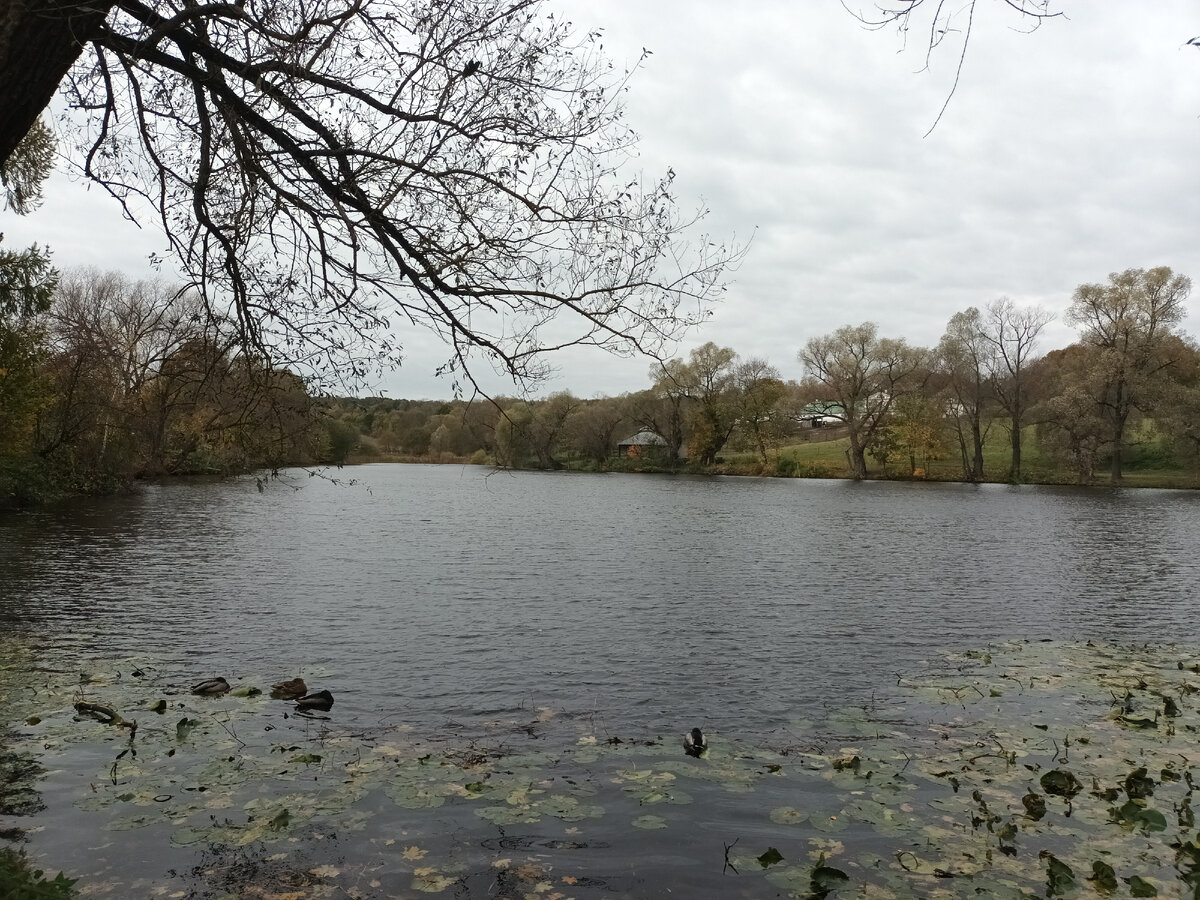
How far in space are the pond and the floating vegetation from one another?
0.14 ft

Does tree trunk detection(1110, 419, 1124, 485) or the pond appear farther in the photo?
tree trunk detection(1110, 419, 1124, 485)

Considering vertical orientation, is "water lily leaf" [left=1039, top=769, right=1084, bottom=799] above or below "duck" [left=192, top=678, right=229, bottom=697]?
above

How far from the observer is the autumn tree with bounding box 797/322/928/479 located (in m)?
71.1

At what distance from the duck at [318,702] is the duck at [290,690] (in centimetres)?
17

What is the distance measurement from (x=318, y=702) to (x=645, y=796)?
4.91 meters

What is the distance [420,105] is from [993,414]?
7422 centimetres

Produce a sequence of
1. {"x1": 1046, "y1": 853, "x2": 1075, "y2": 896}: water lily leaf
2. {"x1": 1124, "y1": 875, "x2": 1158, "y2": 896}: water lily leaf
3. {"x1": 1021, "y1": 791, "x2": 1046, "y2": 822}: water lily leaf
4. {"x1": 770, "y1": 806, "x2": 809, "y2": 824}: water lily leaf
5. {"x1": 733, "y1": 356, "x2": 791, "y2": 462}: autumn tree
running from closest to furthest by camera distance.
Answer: {"x1": 1124, "y1": 875, "x2": 1158, "y2": 896}: water lily leaf
{"x1": 1046, "y1": 853, "x2": 1075, "y2": 896}: water lily leaf
{"x1": 1021, "y1": 791, "x2": 1046, "y2": 822}: water lily leaf
{"x1": 770, "y1": 806, "x2": 809, "y2": 824}: water lily leaf
{"x1": 733, "y1": 356, "x2": 791, "y2": 462}: autumn tree

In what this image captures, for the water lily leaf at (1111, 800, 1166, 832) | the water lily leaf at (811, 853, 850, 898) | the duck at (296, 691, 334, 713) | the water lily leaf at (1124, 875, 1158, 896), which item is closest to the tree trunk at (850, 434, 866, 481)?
the duck at (296, 691, 334, 713)

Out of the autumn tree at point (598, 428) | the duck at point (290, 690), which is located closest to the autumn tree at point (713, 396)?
the autumn tree at point (598, 428)

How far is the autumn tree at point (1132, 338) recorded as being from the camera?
60469 mm

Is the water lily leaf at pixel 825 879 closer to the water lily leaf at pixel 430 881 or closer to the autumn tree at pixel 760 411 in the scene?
the water lily leaf at pixel 430 881

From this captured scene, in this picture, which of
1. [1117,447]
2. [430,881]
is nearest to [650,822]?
[430,881]

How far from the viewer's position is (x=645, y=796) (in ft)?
26.2

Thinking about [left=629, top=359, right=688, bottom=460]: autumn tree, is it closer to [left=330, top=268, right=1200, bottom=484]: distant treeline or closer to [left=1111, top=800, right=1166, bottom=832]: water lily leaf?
[left=330, top=268, right=1200, bottom=484]: distant treeline
